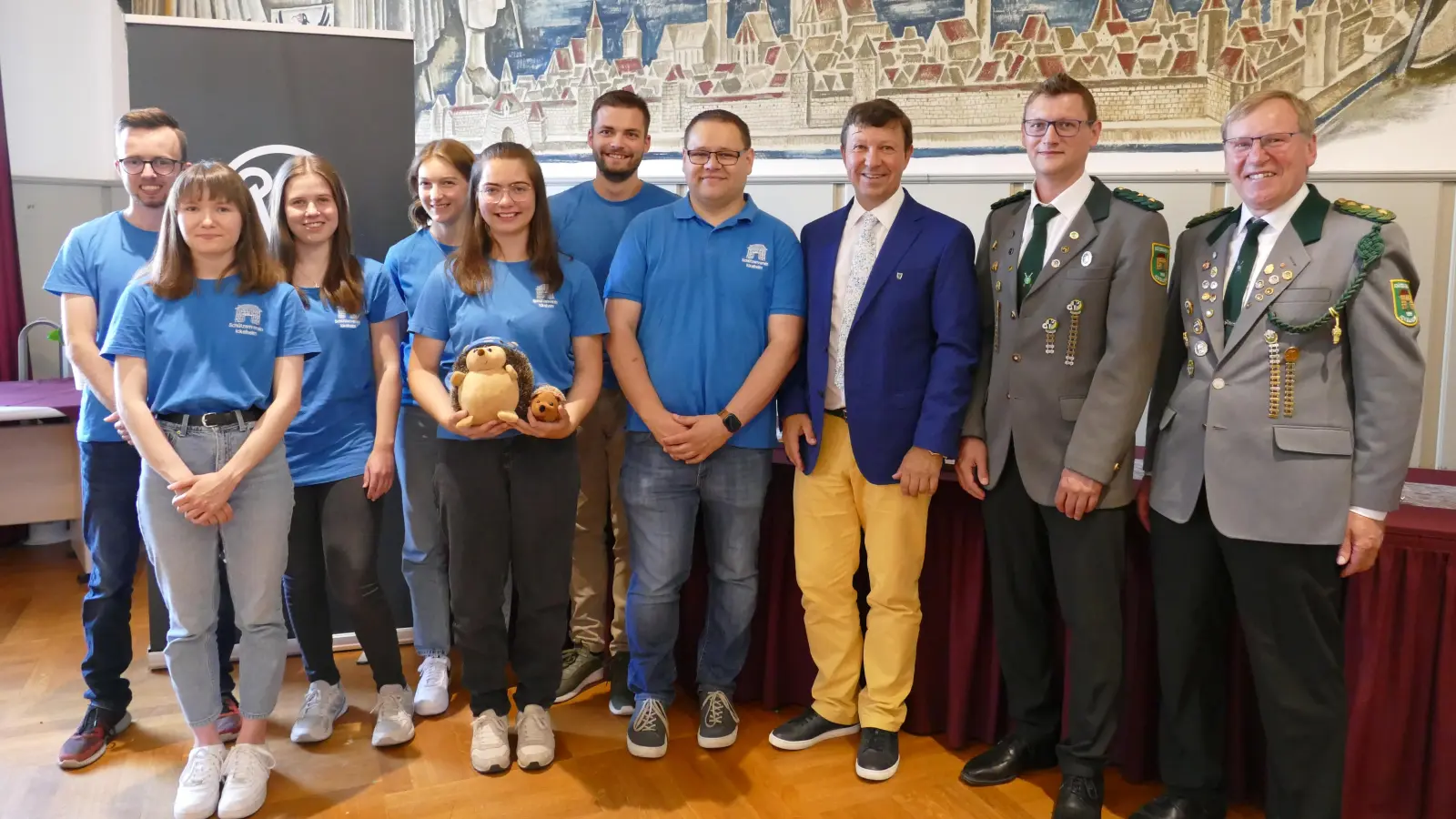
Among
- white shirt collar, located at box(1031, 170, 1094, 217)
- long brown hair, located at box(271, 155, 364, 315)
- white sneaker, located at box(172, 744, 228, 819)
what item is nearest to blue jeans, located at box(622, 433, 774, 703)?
long brown hair, located at box(271, 155, 364, 315)

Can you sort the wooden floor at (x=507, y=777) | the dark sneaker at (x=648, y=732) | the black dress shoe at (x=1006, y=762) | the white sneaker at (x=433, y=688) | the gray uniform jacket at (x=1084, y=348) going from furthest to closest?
1. the white sneaker at (x=433, y=688)
2. the dark sneaker at (x=648, y=732)
3. the black dress shoe at (x=1006, y=762)
4. the wooden floor at (x=507, y=777)
5. the gray uniform jacket at (x=1084, y=348)

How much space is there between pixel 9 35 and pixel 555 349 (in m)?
3.86

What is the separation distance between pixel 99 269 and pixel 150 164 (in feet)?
0.95

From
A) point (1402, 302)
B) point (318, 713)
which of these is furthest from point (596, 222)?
point (1402, 302)

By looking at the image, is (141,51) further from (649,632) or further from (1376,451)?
(1376,451)

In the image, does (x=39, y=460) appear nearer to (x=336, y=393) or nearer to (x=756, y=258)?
(x=336, y=393)

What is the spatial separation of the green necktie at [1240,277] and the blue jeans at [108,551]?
8.26 feet

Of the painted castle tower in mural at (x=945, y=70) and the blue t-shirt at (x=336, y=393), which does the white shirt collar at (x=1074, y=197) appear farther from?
the blue t-shirt at (x=336, y=393)

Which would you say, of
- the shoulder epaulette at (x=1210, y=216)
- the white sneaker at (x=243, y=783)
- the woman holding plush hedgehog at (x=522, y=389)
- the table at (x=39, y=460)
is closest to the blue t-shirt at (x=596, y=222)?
the woman holding plush hedgehog at (x=522, y=389)

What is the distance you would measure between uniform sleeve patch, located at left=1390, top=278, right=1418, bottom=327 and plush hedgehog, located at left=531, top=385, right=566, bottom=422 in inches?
66.3

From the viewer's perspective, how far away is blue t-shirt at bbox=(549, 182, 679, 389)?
9.00 feet

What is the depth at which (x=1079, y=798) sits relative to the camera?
216 centimetres

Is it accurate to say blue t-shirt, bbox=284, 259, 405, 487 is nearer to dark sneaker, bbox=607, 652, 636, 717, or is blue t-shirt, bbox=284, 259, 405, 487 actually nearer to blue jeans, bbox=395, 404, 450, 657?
blue jeans, bbox=395, 404, 450, 657

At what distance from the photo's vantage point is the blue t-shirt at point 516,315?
7.24 ft
